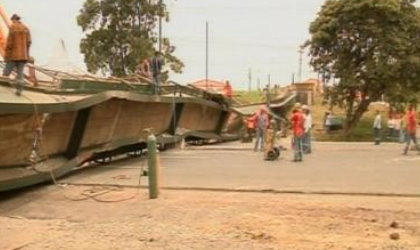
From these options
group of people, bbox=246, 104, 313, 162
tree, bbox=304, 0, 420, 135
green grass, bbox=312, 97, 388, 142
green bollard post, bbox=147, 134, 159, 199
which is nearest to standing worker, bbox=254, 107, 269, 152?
group of people, bbox=246, 104, 313, 162

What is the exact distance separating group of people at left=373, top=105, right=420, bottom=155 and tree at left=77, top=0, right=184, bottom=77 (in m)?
11.7

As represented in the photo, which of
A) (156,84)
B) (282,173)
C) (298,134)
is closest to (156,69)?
Result: (156,84)

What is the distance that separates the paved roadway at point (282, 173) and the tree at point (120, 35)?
18.4m

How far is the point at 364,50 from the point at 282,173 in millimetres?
30407

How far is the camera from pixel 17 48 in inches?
604

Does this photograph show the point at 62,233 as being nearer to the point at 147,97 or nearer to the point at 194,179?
the point at 194,179

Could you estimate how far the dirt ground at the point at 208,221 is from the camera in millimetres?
10320

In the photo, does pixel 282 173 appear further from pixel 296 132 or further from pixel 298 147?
pixel 296 132

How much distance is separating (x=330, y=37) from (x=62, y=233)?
1473 inches

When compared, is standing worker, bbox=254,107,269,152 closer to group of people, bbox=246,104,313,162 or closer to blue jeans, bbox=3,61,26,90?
group of people, bbox=246,104,313,162

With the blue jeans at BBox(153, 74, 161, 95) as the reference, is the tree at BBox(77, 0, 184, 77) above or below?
above

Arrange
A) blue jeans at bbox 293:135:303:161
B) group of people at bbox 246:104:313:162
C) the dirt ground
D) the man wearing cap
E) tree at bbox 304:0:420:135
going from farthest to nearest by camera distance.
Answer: tree at bbox 304:0:420:135 < group of people at bbox 246:104:313:162 < blue jeans at bbox 293:135:303:161 < the man wearing cap < the dirt ground

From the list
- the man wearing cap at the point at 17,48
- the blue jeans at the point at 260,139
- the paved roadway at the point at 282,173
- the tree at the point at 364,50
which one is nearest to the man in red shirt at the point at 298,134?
the paved roadway at the point at 282,173

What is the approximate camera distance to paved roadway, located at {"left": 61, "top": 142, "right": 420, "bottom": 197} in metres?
15.2
